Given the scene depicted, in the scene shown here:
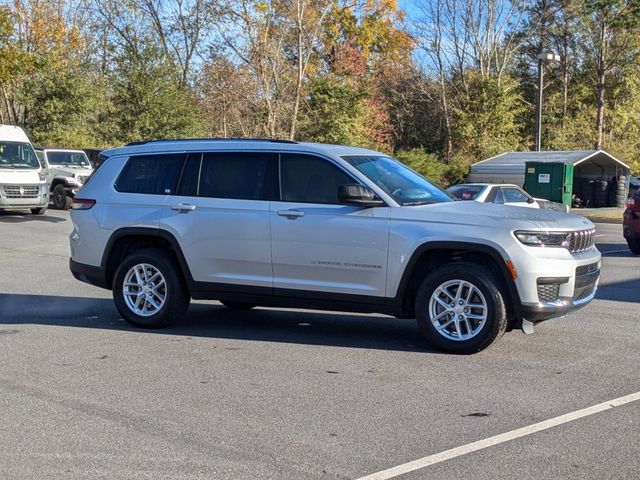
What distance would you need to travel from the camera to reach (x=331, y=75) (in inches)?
1789

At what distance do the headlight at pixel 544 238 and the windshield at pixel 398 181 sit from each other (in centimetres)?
103

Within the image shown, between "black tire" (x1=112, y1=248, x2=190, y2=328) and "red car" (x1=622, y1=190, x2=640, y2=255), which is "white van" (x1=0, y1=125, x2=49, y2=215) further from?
"red car" (x1=622, y1=190, x2=640, y2=255)

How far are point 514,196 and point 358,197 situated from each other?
1462 centimetres

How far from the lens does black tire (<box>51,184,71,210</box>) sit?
25747mm

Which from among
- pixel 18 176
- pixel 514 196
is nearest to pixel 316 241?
pixel 514 196

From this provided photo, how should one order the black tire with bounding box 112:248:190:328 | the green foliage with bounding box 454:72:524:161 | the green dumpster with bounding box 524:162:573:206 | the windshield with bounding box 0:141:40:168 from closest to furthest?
1. the black tire with bounding box 112:248:190:328
2. the windshield with bounding box 0:141:40:168
3. the green dumpster with bounding box 524:162:573:206
4. the green foliage with bounding box 454:72:524:161

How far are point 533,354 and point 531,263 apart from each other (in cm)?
87

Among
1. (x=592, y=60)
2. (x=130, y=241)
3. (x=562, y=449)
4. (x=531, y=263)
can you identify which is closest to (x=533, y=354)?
(x=531, y=263)

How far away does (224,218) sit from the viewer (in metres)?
7.88

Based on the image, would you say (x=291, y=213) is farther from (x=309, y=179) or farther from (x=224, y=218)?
(x=224, y=218)

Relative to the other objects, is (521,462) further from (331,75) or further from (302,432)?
(331,75)

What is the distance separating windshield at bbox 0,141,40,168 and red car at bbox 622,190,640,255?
614 inches

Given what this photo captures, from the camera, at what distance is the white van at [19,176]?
2211 cm

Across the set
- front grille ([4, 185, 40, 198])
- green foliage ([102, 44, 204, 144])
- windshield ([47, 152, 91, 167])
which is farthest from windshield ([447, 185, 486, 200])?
green foliage ([102, 44, 204, 144])
